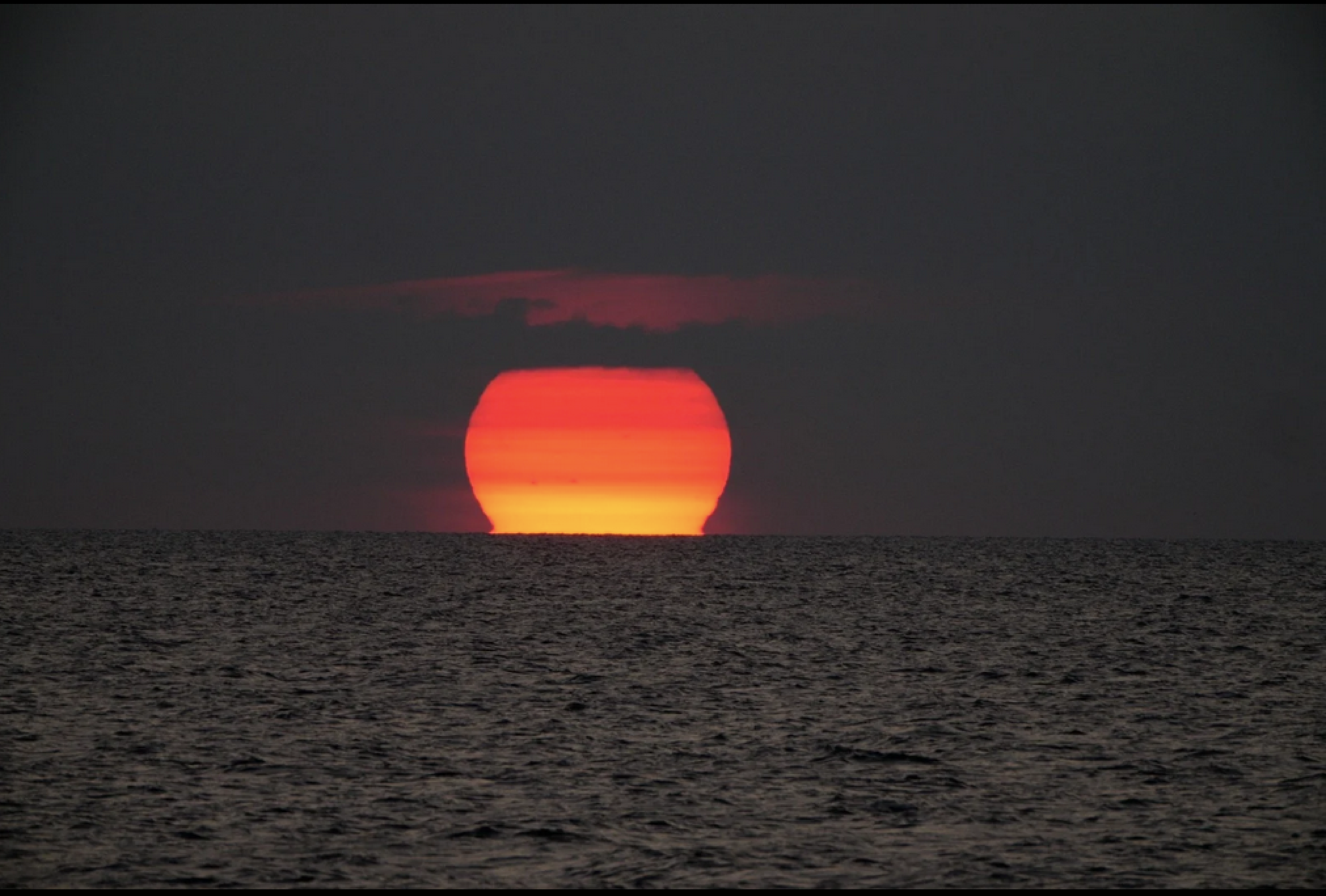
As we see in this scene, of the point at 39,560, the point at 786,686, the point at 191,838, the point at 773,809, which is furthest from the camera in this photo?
the point at 39,560

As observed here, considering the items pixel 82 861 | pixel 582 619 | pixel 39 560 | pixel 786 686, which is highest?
pixel 39 560

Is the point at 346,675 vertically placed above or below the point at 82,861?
above

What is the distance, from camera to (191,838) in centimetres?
2423

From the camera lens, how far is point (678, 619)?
7125 cm

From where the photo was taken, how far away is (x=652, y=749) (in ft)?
109

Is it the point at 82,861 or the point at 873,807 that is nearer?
the point at 82,861

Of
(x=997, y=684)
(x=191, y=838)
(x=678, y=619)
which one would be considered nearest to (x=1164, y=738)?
(x=997, y=684)

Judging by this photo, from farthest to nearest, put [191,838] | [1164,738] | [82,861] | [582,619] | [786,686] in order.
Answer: [582,619] → [786,686] → [1164,738] → [191,838] → [82,861]

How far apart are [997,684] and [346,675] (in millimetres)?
21409

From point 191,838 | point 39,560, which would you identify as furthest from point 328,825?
point 39,560

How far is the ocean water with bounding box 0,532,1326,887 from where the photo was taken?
23391mm

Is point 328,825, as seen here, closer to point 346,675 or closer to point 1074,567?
point 346,675

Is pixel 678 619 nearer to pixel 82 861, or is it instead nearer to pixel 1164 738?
pixel 1164 738

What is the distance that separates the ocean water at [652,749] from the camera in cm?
2339
